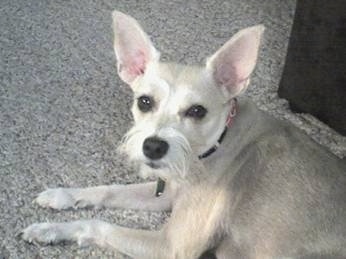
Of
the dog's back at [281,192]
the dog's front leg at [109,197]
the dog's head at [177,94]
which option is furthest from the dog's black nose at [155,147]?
the dog's front leg at [109,197]

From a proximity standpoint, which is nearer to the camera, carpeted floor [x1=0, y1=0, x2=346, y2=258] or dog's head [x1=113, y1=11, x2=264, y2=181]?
dog's head [x1=113, y1=11, x2=264, y2=181]

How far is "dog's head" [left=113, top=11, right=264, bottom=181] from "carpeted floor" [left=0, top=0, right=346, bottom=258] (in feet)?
1.41

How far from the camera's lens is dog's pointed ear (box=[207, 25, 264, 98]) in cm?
163

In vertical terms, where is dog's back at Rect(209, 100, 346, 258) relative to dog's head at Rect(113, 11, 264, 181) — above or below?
below

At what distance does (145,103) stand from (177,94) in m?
0.09

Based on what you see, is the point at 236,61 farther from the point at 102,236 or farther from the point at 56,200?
the point at 56,200

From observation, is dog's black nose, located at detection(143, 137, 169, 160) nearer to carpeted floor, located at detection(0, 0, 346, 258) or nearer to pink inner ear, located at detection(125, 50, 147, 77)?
pink inner ear, located at detection(125, 50, 147, 77)

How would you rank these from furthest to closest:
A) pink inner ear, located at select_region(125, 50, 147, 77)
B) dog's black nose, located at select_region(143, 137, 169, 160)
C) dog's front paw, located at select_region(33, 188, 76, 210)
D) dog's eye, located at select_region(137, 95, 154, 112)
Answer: dog's front paw, located at select_region(33, 188, 76, 210), pink inner ear, located at select_region(125, 50, 147, 77), dog's eye, located at select_region(137, 95, 154, 112), dog's black nose, located at select_region(143, 137, 169, 160)

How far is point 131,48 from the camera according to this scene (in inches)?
69.2

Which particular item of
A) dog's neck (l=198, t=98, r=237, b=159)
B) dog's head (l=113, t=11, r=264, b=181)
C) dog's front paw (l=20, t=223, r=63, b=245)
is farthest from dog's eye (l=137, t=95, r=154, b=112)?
dog's front paw (l=20, t=223, r=63, b=245)

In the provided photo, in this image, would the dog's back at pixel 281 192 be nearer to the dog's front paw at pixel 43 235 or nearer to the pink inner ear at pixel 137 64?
the pink inner ear at pixel 137 64

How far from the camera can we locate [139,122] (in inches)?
65.6

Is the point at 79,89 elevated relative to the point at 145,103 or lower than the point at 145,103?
lower

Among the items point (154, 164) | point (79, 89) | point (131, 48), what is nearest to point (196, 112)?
point (154, 164)
